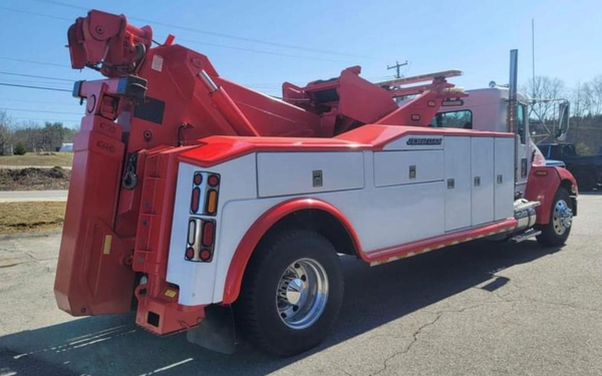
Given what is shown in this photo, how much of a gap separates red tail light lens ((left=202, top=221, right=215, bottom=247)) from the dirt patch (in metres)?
23.3

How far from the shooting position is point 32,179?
2500 centimetres

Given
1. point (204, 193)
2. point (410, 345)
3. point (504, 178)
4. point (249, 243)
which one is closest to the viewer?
point (204, 193)

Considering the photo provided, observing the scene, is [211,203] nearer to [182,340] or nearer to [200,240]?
[200,240]

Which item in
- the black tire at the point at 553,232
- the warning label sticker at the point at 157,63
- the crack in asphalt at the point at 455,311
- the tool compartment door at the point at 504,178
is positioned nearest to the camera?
the crack in asphalt at the point at 455,311

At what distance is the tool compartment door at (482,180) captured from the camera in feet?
19.4

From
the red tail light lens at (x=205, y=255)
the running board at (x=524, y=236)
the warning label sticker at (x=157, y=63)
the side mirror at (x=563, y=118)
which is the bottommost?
the red tail light lens at (x=205, y=255)

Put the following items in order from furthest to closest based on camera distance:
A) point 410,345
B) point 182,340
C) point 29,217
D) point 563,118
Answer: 1. point 29,217
2. point 563,118
3. point 182,340
4. point 410,345

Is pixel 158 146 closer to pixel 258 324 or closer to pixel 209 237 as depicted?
pixel 209 237

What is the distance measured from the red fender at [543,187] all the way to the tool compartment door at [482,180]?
76.7 inches

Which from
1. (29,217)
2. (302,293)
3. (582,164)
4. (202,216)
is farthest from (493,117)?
(582,164)

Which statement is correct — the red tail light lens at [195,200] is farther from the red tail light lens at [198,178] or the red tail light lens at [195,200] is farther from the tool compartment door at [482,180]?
the tool compartment door at [482,180]

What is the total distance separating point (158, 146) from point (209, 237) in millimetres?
1099

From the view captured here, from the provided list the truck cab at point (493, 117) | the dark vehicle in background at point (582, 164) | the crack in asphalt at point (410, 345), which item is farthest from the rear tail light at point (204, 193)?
the dark vehicle in background at point (582, 164)

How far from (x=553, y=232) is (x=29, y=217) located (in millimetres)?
10810
